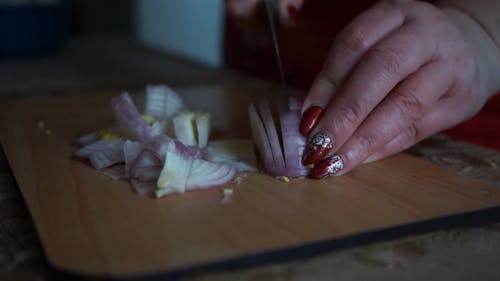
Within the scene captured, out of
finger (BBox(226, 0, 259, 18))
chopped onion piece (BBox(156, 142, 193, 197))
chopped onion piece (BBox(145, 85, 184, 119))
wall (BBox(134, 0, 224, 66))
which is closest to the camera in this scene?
chopped onion piece (BBox(156, 142, 193, 197))

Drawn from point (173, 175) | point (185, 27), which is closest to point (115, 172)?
point (173, 175)

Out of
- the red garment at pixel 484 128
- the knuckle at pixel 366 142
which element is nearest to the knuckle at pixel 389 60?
the knuckle at pixel 366 142

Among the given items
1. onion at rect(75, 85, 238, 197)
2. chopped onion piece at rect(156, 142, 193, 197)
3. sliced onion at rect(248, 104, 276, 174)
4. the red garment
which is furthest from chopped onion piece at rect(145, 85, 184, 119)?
the red garment

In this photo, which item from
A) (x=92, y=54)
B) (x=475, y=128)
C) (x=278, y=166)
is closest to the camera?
(x=278, y=166)

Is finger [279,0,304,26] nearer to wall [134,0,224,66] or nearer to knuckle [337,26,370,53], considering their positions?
knuckle [337,26,370,53]

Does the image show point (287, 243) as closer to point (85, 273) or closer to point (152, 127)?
point (85, 273)

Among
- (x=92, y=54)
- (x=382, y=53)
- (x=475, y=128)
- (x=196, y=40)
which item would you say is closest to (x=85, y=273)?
(x=382, y=53)
